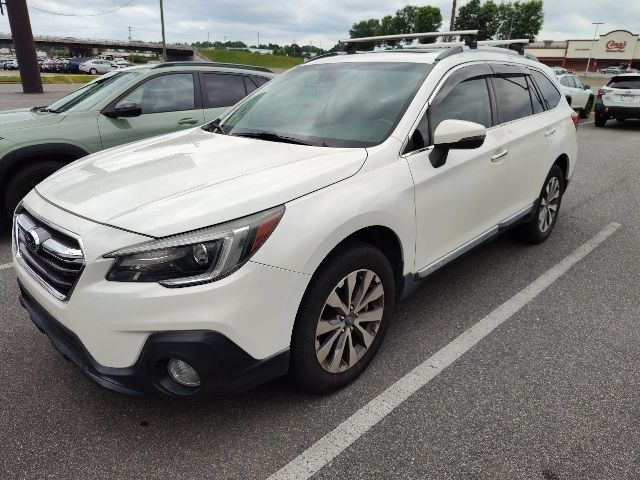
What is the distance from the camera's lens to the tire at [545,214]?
4.45m

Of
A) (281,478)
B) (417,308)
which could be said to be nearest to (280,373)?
(281,478)

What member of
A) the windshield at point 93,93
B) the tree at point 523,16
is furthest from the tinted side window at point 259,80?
the tree at point 523,16

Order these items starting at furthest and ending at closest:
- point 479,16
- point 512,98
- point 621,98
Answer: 1. point 479,16
2. point 621,98
3. point 512,98

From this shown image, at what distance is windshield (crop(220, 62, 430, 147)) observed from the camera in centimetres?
279

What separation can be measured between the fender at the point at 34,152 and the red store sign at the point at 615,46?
8625cm

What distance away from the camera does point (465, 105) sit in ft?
10.6

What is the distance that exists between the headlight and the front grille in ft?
0.65

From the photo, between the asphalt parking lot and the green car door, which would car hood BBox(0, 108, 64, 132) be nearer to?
the green car door

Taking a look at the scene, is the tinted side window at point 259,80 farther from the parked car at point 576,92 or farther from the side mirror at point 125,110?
the parked car at point 576,92

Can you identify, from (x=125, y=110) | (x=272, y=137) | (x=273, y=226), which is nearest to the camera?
(x=273, y=226)

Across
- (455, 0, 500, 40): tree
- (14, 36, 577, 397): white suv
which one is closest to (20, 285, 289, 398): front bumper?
(14, 36, 577, 397): white suv

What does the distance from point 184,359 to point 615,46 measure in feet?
291

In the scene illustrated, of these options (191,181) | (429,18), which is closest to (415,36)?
(191,181)

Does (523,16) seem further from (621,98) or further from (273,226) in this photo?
(273,226)
